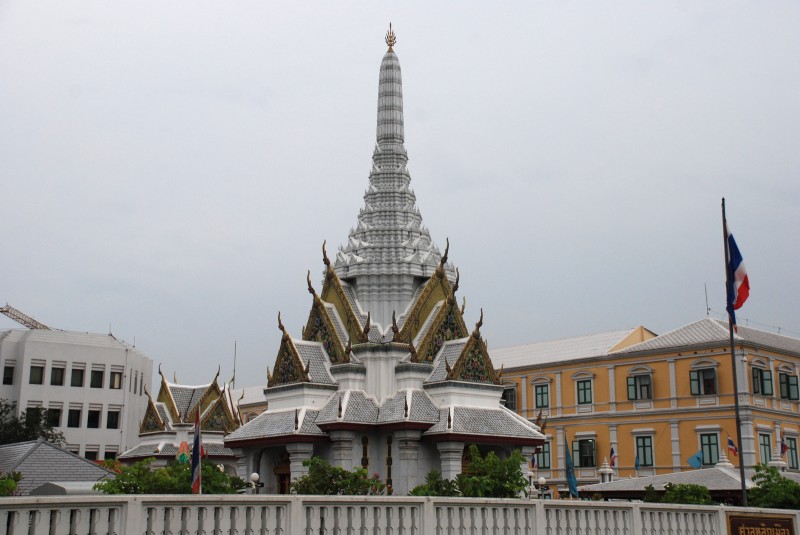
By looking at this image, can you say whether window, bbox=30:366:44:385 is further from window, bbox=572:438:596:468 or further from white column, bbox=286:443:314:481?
white column, bbox=286:443:314:481

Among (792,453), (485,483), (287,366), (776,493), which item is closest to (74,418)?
(287,366)

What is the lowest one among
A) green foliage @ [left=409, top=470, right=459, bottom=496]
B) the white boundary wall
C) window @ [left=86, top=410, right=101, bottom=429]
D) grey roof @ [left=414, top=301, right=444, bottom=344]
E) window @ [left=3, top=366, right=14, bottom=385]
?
the white boundary wall

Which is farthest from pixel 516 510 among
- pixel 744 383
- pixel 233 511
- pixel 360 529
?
pixel 744 383

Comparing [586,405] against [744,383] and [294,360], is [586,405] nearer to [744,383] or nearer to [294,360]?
[744,383]

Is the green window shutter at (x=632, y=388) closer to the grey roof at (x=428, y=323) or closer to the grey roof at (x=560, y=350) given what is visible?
the grey roof at (x=560, y=350)

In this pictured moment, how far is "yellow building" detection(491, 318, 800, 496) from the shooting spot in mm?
47053

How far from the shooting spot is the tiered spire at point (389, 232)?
34.6 meters

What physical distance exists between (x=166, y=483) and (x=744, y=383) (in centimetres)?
3179

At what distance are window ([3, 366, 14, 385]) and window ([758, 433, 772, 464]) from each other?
4852 centimetres

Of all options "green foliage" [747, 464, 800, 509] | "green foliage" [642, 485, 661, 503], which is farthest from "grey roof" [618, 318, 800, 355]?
"green foliage" [747, 464, 800, 509]

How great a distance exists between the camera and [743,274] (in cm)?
2300

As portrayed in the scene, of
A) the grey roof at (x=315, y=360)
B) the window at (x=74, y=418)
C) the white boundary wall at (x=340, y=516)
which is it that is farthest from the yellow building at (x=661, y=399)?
the window at (x=74, y=418)

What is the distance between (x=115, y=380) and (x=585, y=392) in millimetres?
35163

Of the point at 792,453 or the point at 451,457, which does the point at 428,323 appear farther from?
the point at 792,453
